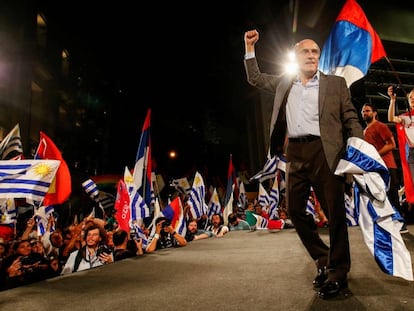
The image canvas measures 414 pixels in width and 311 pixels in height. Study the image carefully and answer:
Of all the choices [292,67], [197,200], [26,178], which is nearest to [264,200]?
[197,200]

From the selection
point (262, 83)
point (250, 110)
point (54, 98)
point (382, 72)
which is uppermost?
point (54, 98)

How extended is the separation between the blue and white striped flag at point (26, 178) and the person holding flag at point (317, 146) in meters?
2.89

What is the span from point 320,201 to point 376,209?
17.1 inches

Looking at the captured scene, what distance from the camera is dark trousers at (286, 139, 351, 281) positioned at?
7.86 ft

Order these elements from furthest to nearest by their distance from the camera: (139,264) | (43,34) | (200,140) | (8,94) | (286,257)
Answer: (200,140)
(43,34)
(8,94)
(139,264)
(286,257)

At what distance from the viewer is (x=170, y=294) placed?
268 centimetres

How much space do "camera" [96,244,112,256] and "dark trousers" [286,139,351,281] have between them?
3.31 meters

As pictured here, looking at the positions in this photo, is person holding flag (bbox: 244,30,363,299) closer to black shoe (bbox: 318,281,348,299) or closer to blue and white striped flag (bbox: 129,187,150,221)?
black shoe (bbox: 318,281,348,299)

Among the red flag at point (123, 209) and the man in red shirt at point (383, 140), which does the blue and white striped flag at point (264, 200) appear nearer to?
the red flag at point (123, 209)

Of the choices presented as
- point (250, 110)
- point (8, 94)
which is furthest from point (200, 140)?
point (8, 94)

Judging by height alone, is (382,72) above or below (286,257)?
above

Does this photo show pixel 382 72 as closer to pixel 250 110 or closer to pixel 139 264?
pixel 250 110

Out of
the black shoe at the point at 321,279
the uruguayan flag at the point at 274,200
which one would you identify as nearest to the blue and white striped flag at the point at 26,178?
the black shoe at the point at 321,279

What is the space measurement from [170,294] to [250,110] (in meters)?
25.1
